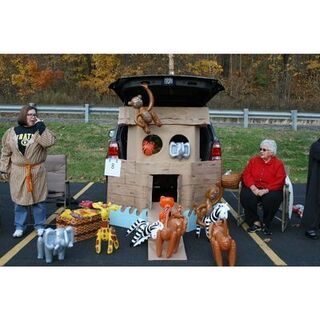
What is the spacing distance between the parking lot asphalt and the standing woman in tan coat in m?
0.56

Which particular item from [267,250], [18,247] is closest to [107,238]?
[18,247]

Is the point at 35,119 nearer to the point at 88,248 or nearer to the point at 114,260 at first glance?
the point at 88,248

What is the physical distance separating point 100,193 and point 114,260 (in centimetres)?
412

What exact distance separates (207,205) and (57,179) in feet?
8.57

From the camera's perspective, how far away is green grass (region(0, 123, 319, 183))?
11.2 metres

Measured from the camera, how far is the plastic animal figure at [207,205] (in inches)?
217

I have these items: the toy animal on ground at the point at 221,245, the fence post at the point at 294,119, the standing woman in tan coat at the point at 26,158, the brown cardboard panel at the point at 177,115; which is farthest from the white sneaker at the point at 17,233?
the fence post at the point at 294,119

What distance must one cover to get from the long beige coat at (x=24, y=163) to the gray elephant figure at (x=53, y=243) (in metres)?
0.97

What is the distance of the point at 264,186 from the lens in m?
5.79

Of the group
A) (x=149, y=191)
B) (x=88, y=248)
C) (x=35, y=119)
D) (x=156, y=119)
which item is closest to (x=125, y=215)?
(x=149, y=191)

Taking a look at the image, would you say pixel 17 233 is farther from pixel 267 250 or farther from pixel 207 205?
pixel 267 250

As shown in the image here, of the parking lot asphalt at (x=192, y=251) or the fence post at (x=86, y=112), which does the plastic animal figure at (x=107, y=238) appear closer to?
the parking lot asphalt at (x=192, y=251)

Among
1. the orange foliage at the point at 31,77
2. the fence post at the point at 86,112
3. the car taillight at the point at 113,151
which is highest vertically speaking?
the orange foliage at the point at 31,77

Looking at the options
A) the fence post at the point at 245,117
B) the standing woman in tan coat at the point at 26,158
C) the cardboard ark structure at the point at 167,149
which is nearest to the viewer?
the standing woman in tan coat at the point at 26,158
